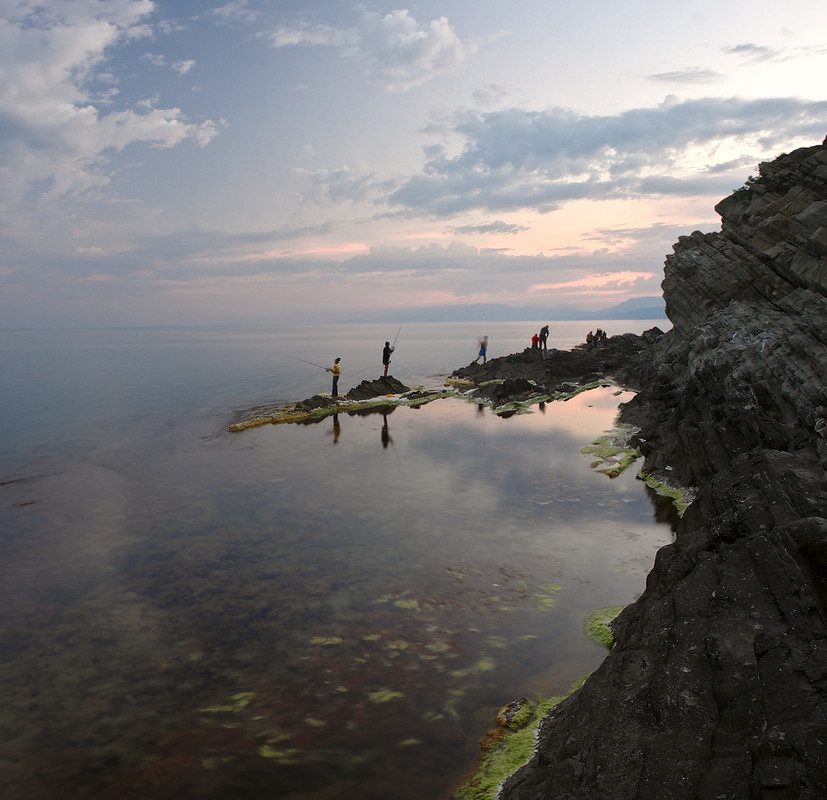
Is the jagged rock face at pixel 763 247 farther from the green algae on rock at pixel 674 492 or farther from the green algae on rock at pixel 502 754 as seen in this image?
the green algae on rock at pixel 502 754

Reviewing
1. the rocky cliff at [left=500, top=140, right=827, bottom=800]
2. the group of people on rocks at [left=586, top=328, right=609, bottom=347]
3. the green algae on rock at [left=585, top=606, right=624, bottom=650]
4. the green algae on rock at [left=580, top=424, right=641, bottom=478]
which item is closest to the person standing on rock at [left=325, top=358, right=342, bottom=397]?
the green algae on rock at [left=580, top=424, right=641, bottom=478]

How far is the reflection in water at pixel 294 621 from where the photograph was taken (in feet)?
32.7

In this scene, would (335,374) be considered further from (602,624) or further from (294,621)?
(602,624)

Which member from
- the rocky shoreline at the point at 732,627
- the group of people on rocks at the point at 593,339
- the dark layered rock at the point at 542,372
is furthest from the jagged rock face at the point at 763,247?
the group of people on rocks at the point at 593,339

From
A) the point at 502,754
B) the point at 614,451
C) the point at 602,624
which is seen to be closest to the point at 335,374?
the point at 614,451

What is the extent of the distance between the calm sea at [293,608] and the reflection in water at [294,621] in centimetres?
5

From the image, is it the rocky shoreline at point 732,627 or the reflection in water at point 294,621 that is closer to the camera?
the rocky shoreline at point 732,627

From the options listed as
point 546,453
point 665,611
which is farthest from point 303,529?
point 546,453

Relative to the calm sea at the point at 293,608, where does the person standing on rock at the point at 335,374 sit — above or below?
above

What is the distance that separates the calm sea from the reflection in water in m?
0.05

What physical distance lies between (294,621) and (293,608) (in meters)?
0.71

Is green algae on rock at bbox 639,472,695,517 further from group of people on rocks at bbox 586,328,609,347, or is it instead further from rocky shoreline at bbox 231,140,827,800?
group of people on rocks at bbox 586,328,609,347

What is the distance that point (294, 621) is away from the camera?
14680 millimetres

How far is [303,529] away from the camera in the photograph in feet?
69.9
